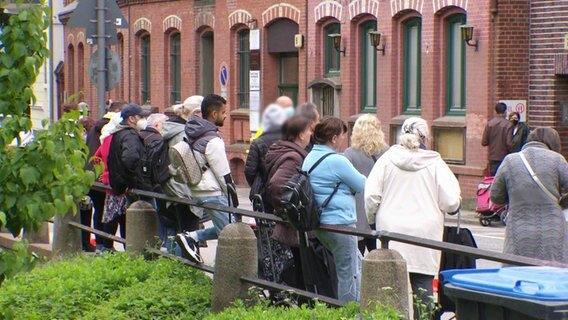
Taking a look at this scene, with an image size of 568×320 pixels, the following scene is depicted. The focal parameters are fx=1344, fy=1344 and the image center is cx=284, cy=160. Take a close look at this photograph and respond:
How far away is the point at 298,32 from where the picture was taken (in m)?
7.96

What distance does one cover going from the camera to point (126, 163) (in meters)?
12.9

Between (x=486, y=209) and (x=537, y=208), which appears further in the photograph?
(x=486, y=209)

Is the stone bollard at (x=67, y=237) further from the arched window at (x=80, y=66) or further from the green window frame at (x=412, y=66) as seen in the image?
the arched window at (x=80, y=66)

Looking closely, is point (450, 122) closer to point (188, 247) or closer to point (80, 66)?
point (188, 247)

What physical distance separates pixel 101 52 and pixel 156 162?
209 inches

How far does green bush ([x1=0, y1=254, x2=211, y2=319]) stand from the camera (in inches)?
401

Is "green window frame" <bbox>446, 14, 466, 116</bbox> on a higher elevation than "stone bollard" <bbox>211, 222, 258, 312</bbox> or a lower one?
higher

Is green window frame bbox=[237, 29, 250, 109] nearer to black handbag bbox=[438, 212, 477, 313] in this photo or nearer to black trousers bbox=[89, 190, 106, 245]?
black handbag bbox=[438, 212, 477, 313]

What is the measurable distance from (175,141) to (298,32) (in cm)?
472

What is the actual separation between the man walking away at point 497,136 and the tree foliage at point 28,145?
16.4m

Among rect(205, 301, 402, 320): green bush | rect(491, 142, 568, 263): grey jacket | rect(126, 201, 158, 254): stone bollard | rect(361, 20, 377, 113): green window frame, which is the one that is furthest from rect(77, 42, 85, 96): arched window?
rect(205, 301, 402, 320): green bush

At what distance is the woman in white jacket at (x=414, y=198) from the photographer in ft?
32.4

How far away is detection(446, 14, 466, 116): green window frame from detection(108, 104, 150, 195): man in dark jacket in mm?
12471

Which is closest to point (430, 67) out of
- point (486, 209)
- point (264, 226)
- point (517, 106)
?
point (517, 106)
